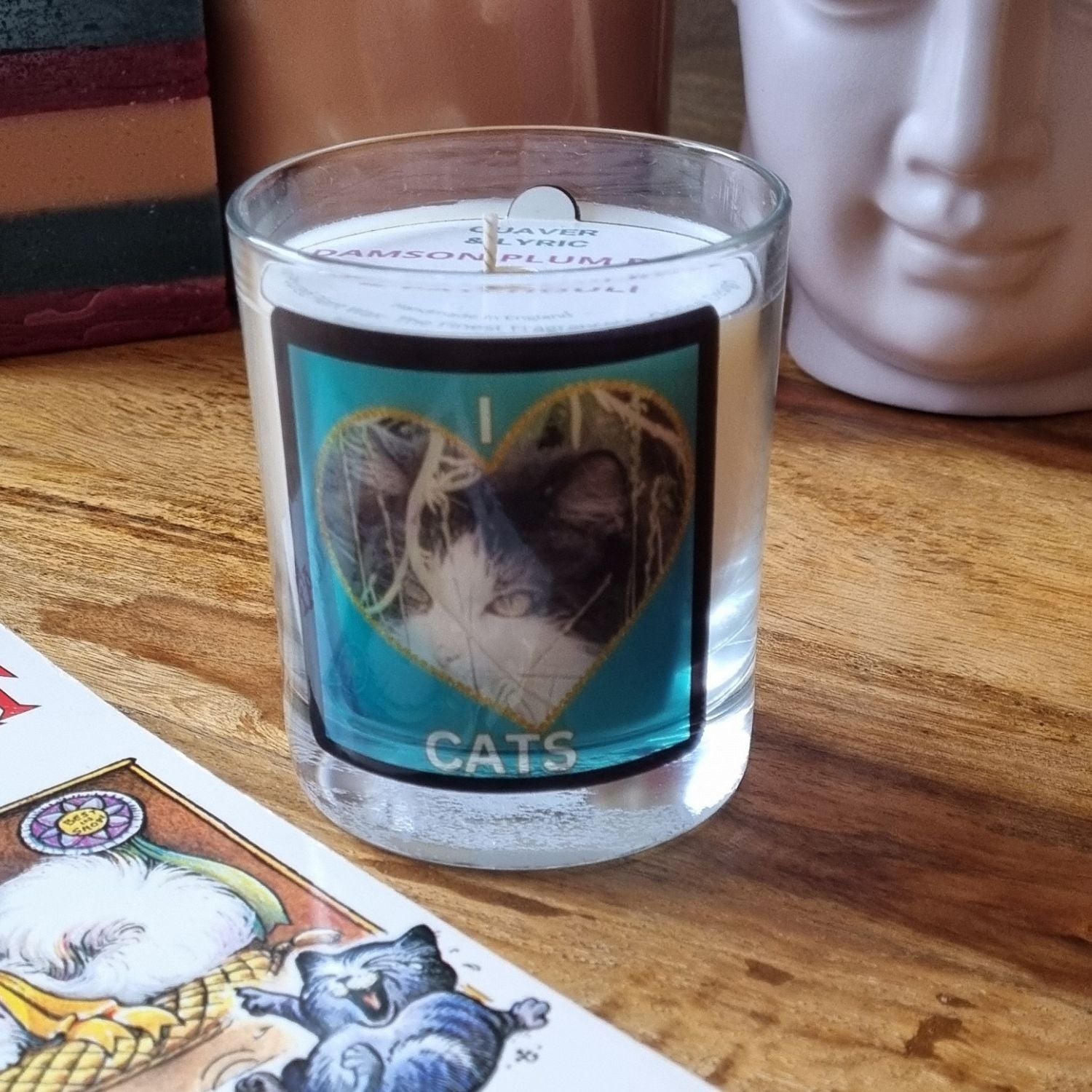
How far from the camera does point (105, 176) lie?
2.40 ft

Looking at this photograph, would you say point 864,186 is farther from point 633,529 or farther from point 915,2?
point 633,529

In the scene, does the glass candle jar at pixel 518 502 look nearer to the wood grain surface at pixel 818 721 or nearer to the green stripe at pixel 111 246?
the wood grain surface at pixel 818 721

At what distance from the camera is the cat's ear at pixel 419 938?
1.15ft

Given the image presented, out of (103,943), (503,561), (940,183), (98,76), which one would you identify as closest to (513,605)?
(503,561)

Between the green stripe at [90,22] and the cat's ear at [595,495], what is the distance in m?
0.48

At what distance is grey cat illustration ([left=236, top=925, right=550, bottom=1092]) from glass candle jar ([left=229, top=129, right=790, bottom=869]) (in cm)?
4

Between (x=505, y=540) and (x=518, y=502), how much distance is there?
0.03ft

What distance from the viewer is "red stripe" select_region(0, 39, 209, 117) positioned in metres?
0.70

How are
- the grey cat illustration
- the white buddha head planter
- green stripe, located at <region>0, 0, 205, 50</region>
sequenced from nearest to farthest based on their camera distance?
the grey cat illustration → the white buddha head planter → green stripe, located at <region>0, 0, 205, 50</region>

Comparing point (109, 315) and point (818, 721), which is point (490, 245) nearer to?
point (818, 721)

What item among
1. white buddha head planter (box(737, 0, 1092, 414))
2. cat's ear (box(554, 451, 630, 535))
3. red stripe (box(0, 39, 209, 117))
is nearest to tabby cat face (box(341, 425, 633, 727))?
cat's ear (box(554, 451, 630, 535))

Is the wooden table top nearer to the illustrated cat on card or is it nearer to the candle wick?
the illustrated cat on card

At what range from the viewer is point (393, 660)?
357mm

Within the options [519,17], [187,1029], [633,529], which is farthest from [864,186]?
[187,1029]
